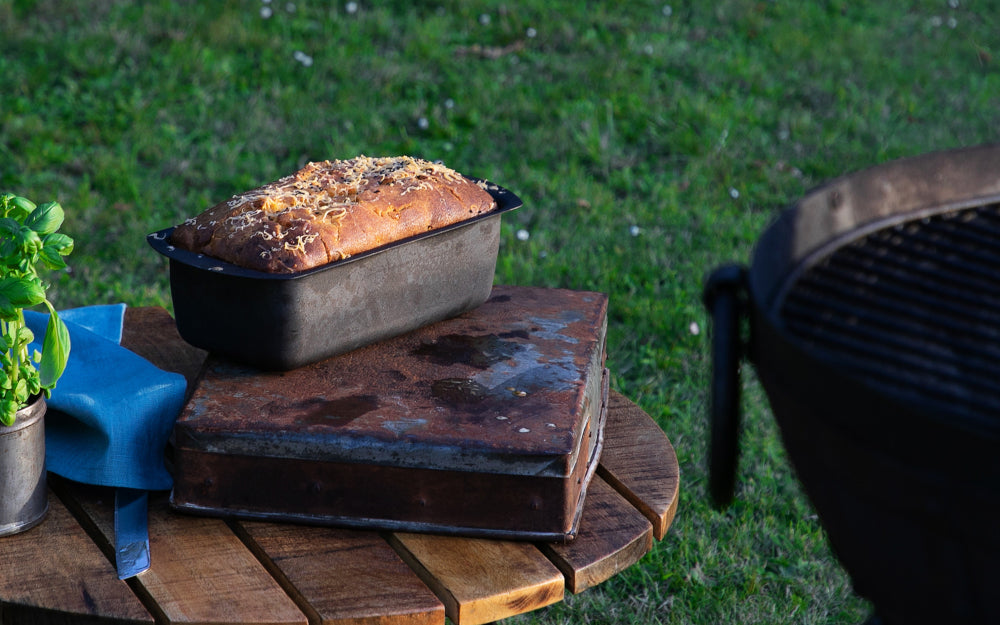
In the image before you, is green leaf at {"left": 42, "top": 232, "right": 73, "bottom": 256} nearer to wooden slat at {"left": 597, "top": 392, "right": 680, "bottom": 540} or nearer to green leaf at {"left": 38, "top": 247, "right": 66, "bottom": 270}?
green leaf at {"left": 38, "top": 247, "right": 66, "bottom": 270}

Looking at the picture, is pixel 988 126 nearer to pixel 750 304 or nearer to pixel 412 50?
pixel 412 50

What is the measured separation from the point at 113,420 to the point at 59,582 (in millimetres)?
355

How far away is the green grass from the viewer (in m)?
3.99

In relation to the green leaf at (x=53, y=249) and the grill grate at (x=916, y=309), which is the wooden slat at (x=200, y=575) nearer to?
the green leaf at (x=53, y=249)

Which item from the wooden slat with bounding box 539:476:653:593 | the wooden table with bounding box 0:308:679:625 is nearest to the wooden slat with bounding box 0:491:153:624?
the wooden table with bounding box 0:308:679:625

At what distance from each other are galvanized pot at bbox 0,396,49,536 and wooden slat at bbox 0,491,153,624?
3 centimetres

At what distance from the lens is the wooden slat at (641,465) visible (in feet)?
6.23

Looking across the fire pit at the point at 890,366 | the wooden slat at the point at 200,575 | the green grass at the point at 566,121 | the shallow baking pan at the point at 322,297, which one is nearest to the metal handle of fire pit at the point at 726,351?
the fire pit at the point at 890,366

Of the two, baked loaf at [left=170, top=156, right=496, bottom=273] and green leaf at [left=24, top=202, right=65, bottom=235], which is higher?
green leaf at [left=24, top=202, right=65, bottom=235]

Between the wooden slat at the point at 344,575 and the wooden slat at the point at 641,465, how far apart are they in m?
0.47

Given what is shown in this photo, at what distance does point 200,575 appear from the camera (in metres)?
1.67

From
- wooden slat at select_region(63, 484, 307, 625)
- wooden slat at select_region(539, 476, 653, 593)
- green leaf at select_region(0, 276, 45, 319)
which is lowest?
wooden slat at select_region(63, 484, 307, 625)

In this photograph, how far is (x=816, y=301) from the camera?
147 centimetres

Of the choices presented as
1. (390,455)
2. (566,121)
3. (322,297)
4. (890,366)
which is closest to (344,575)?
(390,455)
